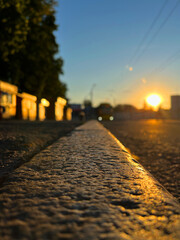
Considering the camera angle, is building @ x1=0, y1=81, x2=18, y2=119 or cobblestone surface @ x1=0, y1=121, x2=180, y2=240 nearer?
cobblestone surface @ x1=0, y1=121, x2=180, y2=240

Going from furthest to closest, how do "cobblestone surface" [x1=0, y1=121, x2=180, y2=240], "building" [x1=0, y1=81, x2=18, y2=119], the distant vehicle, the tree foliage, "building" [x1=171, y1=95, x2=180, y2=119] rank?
"building" [x1=171, y1=95, x2=180, y2=119], the distant vehicle, "building" [x1=0, y1=81, x2=18, y2=119], the tree foliage, "cobblestone surface" [x1=0, y1=121, x2=180, y2=240]

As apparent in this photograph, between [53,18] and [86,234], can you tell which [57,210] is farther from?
[53,18]

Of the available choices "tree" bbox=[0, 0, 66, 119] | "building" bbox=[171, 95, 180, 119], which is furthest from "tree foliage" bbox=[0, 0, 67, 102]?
"building" bbox=[171, 95, 180, 119]

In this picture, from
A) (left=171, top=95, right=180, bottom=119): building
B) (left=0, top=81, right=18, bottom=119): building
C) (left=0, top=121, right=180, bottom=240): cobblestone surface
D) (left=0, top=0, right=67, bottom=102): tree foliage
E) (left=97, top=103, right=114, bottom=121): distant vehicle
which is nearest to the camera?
(left=0, top=121, right=180, bottom=240): cobblestone surface

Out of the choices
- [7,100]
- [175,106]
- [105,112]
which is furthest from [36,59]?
[175,106]

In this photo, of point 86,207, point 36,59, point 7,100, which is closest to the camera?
point 86,207

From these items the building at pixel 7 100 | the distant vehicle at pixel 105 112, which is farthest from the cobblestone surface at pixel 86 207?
the distant vehicle at pixel 105 112

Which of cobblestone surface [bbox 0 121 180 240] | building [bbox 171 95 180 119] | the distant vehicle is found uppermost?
building [bbox 171 95 180 119]

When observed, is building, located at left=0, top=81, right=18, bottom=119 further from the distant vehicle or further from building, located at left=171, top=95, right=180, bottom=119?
building, located at left=171, top=95, right=180, bottom=119

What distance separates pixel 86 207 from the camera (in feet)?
1.74

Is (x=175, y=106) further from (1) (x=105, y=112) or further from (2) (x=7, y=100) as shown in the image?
(2) (x=7, y=100)

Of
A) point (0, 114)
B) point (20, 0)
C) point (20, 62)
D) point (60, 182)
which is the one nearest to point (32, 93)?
point (20, 62)

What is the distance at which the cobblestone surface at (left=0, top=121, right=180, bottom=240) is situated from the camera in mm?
427

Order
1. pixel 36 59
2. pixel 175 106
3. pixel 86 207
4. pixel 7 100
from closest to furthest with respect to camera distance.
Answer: pixel 86 207 < pixel 7 100 < pixel 36 59 < pixel 175 106
